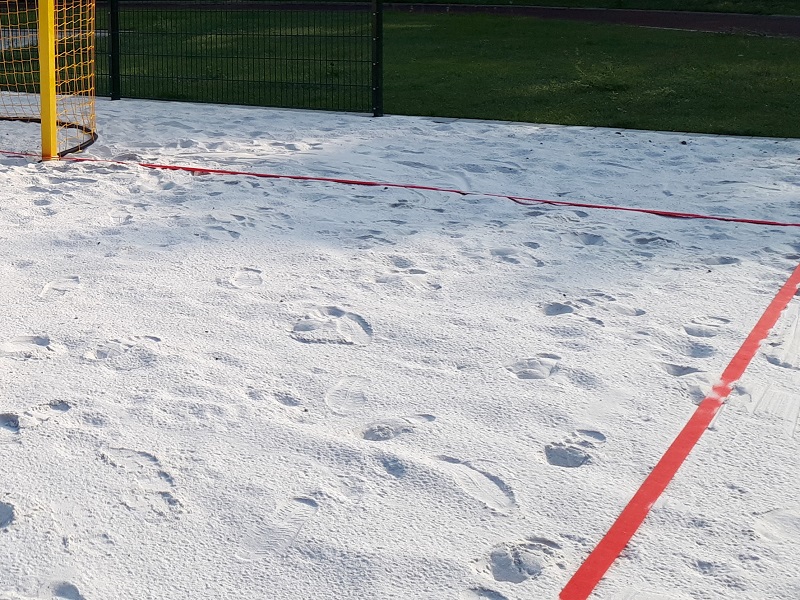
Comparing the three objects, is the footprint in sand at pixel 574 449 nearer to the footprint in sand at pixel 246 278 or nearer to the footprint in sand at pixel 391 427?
the footprint in sand at pixel 391 427

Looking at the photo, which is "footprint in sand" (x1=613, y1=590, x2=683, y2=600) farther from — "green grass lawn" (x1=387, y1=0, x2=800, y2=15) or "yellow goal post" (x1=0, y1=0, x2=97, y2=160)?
"green grass lawn" (x1=387, y1=0, x2=800, y2=15)

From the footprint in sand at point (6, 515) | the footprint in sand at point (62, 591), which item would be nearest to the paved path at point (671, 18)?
the footprint in sand at point (6, 515)

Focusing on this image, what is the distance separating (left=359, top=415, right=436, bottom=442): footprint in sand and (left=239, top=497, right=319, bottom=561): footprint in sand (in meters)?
0.38

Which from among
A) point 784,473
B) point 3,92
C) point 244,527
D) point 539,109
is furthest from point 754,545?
point 3,92

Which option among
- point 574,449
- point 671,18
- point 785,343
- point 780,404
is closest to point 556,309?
point 785,343

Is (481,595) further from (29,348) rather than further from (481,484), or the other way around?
(29,348)

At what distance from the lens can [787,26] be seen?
14266mm

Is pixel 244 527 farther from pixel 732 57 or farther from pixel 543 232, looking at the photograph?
pixel 732 57

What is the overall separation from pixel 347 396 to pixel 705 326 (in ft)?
4.58

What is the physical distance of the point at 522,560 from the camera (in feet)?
7.60

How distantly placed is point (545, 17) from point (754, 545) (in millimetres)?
14606

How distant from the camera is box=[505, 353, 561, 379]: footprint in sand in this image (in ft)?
10.9

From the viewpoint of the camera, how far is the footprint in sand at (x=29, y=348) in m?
3.39

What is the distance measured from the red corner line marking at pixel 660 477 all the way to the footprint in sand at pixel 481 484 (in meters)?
0.27
